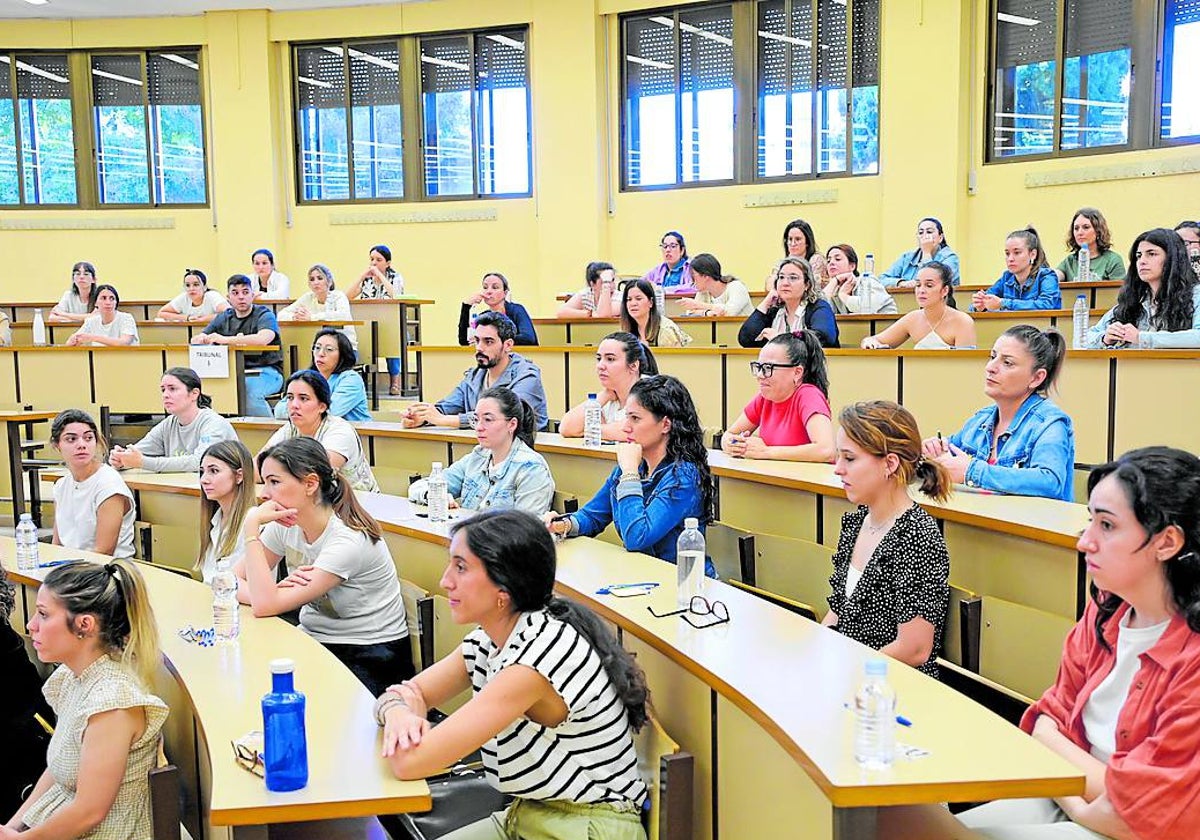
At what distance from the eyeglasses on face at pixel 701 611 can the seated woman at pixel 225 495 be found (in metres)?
1.81

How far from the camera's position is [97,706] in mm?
2352

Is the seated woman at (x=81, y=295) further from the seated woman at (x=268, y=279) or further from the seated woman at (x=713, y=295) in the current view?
the seated woman at (x=713, y=295)

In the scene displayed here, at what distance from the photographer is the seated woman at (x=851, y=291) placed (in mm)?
7328

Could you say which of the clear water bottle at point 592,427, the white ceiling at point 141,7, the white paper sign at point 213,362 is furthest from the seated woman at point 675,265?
the white ceiling at point 141,7

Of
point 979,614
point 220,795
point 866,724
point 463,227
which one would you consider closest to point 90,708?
point 220,795

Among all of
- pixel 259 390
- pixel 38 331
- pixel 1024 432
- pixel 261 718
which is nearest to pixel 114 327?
pixel 38 331

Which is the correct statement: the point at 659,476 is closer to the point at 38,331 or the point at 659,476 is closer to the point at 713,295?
the point at 713,295

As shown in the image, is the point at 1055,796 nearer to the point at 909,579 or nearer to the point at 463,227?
the point at 909,579

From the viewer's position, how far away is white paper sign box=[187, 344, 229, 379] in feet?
23.7

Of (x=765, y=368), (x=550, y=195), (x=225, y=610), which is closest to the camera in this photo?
(x=225, y=610)

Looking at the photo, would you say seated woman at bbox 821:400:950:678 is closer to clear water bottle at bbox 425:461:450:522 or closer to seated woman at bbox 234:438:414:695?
seated woman at bbox 234:438:414:695

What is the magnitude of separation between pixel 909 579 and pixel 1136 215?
7105mm

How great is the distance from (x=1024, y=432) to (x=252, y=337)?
18.1ft

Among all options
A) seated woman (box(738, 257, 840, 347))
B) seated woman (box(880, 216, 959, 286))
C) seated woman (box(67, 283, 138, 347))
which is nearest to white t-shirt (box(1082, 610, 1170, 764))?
seated woman (box(738, 257, 840, 347))
